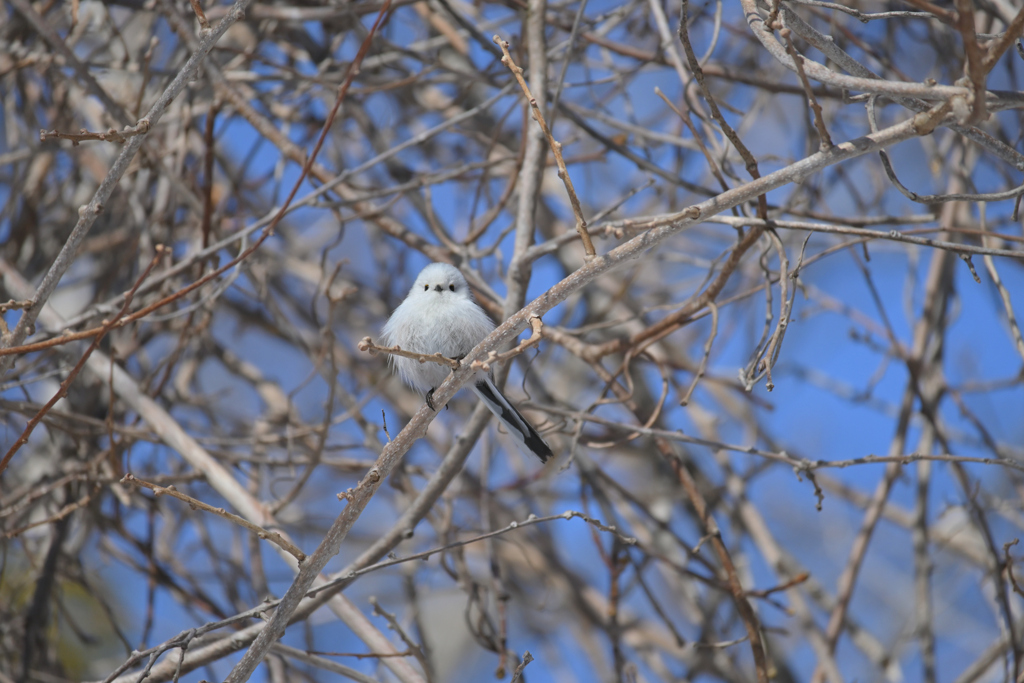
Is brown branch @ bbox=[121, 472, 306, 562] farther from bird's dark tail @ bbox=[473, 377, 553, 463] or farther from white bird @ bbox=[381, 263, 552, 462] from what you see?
white bird @ bbox=[381, 263, 552, 462]

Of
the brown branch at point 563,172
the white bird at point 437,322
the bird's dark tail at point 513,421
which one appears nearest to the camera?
the brown branch at point 563,172

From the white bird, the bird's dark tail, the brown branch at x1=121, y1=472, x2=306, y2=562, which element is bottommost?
the brown branch at x1=121, y1=472, x2=306, y2=562

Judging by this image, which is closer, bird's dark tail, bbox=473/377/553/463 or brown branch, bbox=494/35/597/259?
brown branch, bbox=494/35/597/259

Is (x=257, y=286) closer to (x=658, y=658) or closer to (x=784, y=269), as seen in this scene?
(x=784, y=269)

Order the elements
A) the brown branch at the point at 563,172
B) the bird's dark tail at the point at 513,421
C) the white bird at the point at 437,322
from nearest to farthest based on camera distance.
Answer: the brown branch at the point at 563,172
the bird's dark tail at the point at 513,421
the white bird at the point at 437,322

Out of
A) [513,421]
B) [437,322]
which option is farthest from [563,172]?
[437,322]

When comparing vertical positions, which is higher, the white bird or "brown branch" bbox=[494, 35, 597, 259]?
the white bird

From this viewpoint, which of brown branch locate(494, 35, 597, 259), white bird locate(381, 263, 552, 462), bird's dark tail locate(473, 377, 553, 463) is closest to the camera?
brown branch locate(494, 35, 597, 259)

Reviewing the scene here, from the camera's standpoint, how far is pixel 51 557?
300 cm

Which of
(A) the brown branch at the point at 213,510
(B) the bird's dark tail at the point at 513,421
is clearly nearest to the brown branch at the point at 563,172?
(B) the bird's dark tail at the point at 513,421

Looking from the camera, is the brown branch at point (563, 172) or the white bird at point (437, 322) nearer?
the brown branch at point (563, 172)

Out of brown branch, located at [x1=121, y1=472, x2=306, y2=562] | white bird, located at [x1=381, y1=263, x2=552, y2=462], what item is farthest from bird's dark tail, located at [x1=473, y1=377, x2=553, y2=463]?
brown branch, located at [x1=121, y1=472, x2=306, y2=562]

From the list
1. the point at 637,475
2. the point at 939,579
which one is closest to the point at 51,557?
the point at 637,475

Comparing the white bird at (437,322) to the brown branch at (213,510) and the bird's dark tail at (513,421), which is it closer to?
the bird's dark tail at (513,421)
